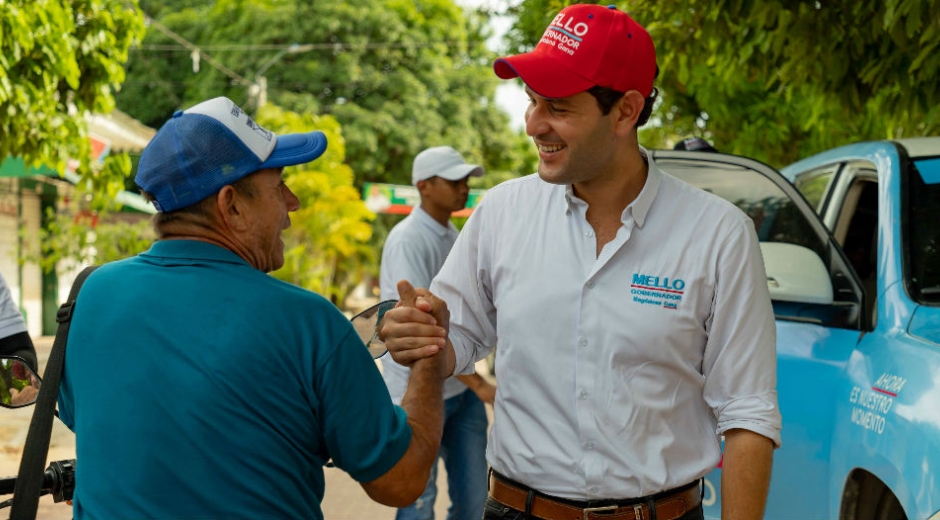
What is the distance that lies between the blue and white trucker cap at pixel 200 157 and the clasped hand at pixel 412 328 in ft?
1.36

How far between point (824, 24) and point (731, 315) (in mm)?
4023

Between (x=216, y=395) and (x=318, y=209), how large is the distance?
2540cm

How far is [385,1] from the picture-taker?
3531cm

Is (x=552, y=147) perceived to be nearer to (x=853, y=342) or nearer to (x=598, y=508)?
(x=598, y=508)

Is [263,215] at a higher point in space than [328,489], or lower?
higher

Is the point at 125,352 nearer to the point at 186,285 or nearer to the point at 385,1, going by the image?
the point at 186,285

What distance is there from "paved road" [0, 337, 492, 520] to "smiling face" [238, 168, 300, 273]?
3052mm

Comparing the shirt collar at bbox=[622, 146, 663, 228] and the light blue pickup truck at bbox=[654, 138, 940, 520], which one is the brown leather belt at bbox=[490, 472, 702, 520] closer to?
the shirt collar at bbox=[622, 146, 663, 228]

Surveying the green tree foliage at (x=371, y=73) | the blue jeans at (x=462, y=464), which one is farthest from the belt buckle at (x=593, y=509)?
the green tree foliage at (x=371, y=73)

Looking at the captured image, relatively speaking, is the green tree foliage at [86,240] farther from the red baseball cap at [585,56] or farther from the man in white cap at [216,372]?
the man in white cap at [216,372]

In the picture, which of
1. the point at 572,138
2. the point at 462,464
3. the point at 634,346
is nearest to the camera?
the point at 634,346

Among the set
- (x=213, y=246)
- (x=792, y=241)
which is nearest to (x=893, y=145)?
(x=792, y=241)

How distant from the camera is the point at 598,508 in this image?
8.79ft

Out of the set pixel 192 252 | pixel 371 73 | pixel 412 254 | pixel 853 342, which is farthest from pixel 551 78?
pixel 371 73
